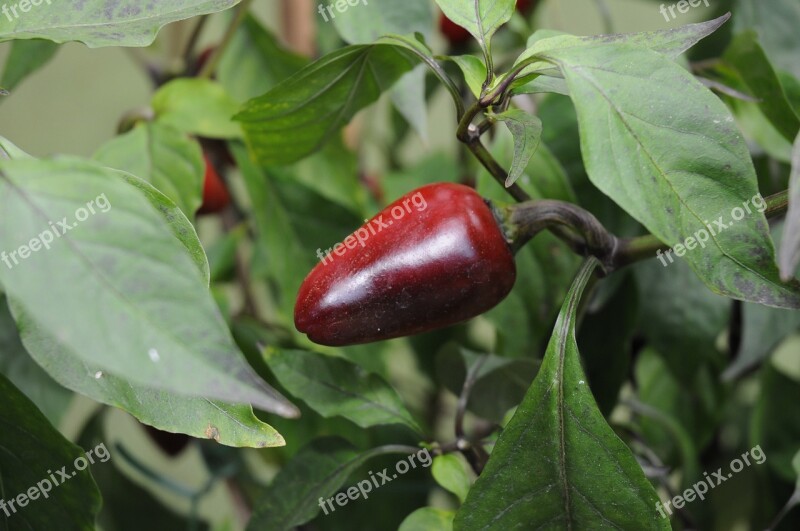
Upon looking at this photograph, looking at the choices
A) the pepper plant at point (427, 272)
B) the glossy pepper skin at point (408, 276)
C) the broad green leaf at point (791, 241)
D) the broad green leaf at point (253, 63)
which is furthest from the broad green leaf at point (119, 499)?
the broad green leaf at point (791, 241)

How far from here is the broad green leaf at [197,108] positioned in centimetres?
40

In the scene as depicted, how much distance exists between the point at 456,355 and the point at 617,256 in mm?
115

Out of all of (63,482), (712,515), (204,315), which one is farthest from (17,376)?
(712,515)

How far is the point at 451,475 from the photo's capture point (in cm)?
31

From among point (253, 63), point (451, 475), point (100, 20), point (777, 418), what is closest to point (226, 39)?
point (253, 63)

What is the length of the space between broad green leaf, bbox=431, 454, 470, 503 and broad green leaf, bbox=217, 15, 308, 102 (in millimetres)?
285

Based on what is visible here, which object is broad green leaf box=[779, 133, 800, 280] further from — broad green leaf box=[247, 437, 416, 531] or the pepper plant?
broad green leaf box=[247, 437, 416, 531]

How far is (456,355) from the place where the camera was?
382 mm

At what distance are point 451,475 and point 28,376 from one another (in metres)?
0.24

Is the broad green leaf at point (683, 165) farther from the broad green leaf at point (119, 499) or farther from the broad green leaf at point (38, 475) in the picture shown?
the broad green leaf at point (119, 499)

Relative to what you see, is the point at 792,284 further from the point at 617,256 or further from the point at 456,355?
the point at 456,355

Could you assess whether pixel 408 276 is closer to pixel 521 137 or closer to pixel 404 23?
pixel 521 137

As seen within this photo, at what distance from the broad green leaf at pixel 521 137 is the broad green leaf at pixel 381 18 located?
12 cm

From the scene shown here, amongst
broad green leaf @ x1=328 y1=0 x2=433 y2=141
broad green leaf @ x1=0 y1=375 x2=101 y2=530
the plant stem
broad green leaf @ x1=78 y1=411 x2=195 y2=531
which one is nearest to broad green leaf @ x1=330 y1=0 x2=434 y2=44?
broad green leaf @ x1=328 y1=0 x2=433 y2=141
